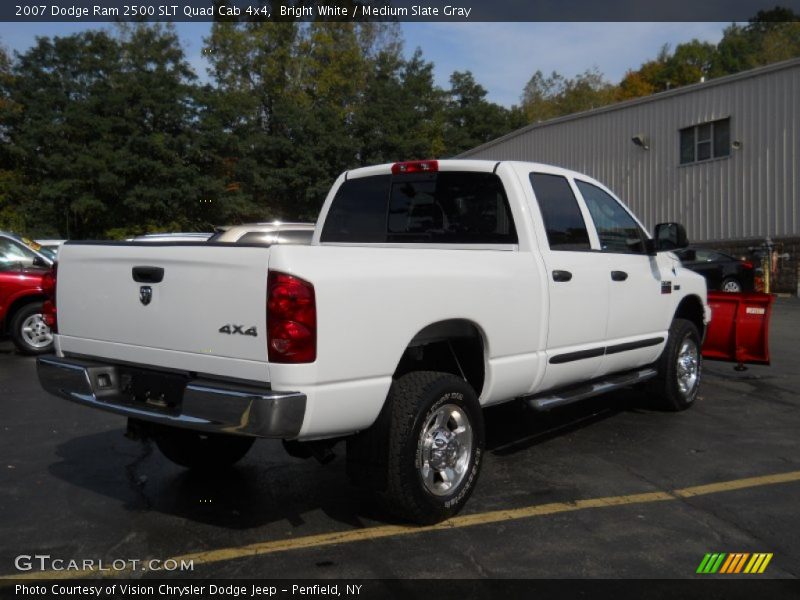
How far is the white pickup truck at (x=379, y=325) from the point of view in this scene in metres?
3.53

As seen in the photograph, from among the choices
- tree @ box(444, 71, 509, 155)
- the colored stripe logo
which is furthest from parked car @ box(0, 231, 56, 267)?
tree @ box(444, 71, 509, 155)

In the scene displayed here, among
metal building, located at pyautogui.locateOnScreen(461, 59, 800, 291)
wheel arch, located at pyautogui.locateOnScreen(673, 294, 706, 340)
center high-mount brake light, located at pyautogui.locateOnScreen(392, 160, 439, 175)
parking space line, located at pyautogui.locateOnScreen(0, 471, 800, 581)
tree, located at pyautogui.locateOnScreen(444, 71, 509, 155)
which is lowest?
parking space line, located at pyautogui.locateOnScreen(0, 471, 800, 581)

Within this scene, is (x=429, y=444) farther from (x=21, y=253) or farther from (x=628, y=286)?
(x=21, y=253)

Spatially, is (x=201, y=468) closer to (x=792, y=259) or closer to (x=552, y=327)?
(x=552, y=327)

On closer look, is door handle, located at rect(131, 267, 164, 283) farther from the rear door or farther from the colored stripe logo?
the colored stripe logo

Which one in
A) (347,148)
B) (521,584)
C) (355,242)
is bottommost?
(521,584)

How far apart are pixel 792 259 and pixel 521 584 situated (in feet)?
68.9

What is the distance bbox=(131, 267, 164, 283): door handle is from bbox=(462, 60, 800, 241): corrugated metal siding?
70.1 ft

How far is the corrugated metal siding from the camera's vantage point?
2161 centimetres

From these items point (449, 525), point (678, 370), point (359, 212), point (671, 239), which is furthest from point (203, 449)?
point (678, 370)

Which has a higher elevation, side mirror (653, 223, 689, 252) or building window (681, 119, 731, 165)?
building window (681, 119, 731, 165)

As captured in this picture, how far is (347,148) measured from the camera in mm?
41531

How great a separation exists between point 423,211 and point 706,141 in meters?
20.9

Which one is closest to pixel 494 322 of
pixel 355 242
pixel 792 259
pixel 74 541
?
pixel 355 242
